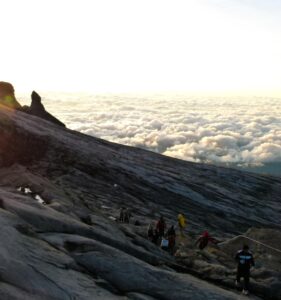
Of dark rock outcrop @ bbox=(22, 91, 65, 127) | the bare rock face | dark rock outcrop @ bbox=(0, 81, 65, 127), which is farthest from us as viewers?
the bare rock face

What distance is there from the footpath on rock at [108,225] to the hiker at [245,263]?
0.66 metres

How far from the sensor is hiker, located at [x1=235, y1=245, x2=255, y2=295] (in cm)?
2461

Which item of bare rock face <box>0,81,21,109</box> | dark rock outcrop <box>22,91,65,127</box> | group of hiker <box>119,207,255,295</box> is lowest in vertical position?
group of hiker <box>119,207,255,295</box>

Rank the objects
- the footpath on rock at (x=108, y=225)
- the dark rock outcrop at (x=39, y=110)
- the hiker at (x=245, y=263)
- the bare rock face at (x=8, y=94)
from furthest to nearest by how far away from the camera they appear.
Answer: the bare rock face at (x=8, y=94)
the dark rock outcrop at (x=39, y=110)
the hiker at (x=245, y=263)
the footpath on rock at (x=108, y=225)

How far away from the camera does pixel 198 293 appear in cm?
2133

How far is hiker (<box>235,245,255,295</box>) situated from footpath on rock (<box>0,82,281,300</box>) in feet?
2.16

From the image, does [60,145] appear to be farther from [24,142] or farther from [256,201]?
[256,201]

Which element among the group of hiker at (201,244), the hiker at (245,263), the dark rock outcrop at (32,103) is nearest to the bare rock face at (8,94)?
the dark rock outcrop at (32,103)

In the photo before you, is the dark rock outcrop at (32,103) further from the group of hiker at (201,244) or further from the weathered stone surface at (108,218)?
the group of hiker at (201,244)

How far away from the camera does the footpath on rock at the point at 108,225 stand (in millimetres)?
19906

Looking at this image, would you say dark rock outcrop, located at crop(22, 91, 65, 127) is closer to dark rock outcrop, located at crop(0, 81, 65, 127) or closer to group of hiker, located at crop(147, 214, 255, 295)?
dark rock outcrop, located at crop(0, 81, 65, 127)

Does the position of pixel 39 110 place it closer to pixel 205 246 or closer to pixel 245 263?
pixel 205 246

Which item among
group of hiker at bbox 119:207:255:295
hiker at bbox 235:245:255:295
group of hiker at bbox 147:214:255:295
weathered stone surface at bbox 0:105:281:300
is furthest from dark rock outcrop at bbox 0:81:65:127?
hiker at bbox 235:245:255:295

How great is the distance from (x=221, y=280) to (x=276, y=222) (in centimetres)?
6445
